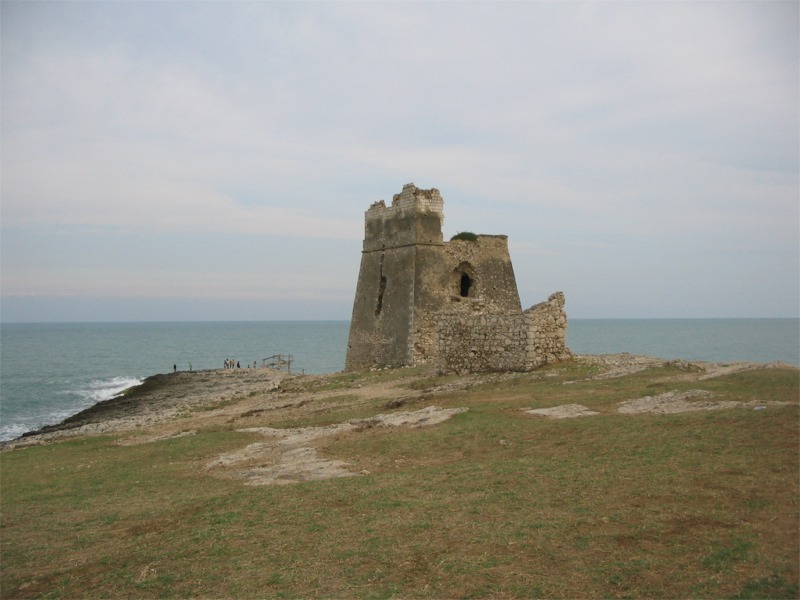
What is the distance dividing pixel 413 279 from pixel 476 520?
83.5ft

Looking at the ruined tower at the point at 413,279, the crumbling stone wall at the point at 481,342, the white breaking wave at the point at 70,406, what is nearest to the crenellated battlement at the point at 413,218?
the ruined tower at the point at 413,279

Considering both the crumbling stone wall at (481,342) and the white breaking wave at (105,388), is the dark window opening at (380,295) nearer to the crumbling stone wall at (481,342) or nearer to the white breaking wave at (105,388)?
the crumbling stone wall at (481,342)

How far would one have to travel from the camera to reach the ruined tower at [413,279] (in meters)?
34.7

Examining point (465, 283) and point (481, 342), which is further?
point (465, 283)

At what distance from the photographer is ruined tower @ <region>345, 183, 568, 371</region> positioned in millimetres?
34688

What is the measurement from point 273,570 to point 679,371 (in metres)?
14.3

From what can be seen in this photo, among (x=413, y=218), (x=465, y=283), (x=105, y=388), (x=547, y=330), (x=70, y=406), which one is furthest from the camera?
(x=105, y=388)

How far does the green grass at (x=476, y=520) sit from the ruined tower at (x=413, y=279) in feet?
60.6

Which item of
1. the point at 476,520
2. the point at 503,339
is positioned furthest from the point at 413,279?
the point at 476,520

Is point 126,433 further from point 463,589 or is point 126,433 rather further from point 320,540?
point 463,589

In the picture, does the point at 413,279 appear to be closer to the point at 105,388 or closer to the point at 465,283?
the point at 465,283

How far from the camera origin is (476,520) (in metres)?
9.88

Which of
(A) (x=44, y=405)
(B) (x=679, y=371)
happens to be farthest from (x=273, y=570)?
(A) (x=44, y=405)

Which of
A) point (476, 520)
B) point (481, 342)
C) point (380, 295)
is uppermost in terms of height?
point (380, 295)
